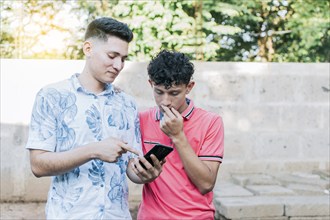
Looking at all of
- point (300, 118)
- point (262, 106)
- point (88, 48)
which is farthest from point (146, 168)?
point (300, 118)

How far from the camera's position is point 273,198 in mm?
3809

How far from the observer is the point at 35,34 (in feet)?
28.3

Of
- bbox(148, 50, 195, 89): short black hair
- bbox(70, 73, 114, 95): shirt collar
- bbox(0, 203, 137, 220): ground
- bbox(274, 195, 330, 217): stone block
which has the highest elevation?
bbox(148, 50, 195, 89): short black hair

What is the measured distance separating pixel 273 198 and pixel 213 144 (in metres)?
2.03

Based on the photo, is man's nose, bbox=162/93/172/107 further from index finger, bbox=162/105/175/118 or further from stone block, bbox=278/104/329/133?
stone block, bbox=278/104/329/133

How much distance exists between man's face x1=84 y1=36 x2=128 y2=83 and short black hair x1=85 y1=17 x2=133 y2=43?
0.06 ft

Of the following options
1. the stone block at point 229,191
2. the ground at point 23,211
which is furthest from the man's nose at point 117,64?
the ground at point 23,211

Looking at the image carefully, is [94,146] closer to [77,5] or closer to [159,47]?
[159,47]

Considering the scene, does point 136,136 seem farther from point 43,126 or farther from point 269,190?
point 269,190

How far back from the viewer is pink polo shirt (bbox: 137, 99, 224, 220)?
196 centimetres

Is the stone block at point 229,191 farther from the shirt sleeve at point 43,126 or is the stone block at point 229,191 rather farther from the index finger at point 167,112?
the shirt sleeve at point 43,126

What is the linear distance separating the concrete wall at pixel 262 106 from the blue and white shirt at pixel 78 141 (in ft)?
8.97

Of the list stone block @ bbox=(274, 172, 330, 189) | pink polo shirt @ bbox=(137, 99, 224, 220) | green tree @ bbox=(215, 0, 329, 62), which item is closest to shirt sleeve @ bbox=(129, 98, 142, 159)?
pink polo shirt @ bbox=(137, 99, 224, 220)

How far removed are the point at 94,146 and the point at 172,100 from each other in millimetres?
496
